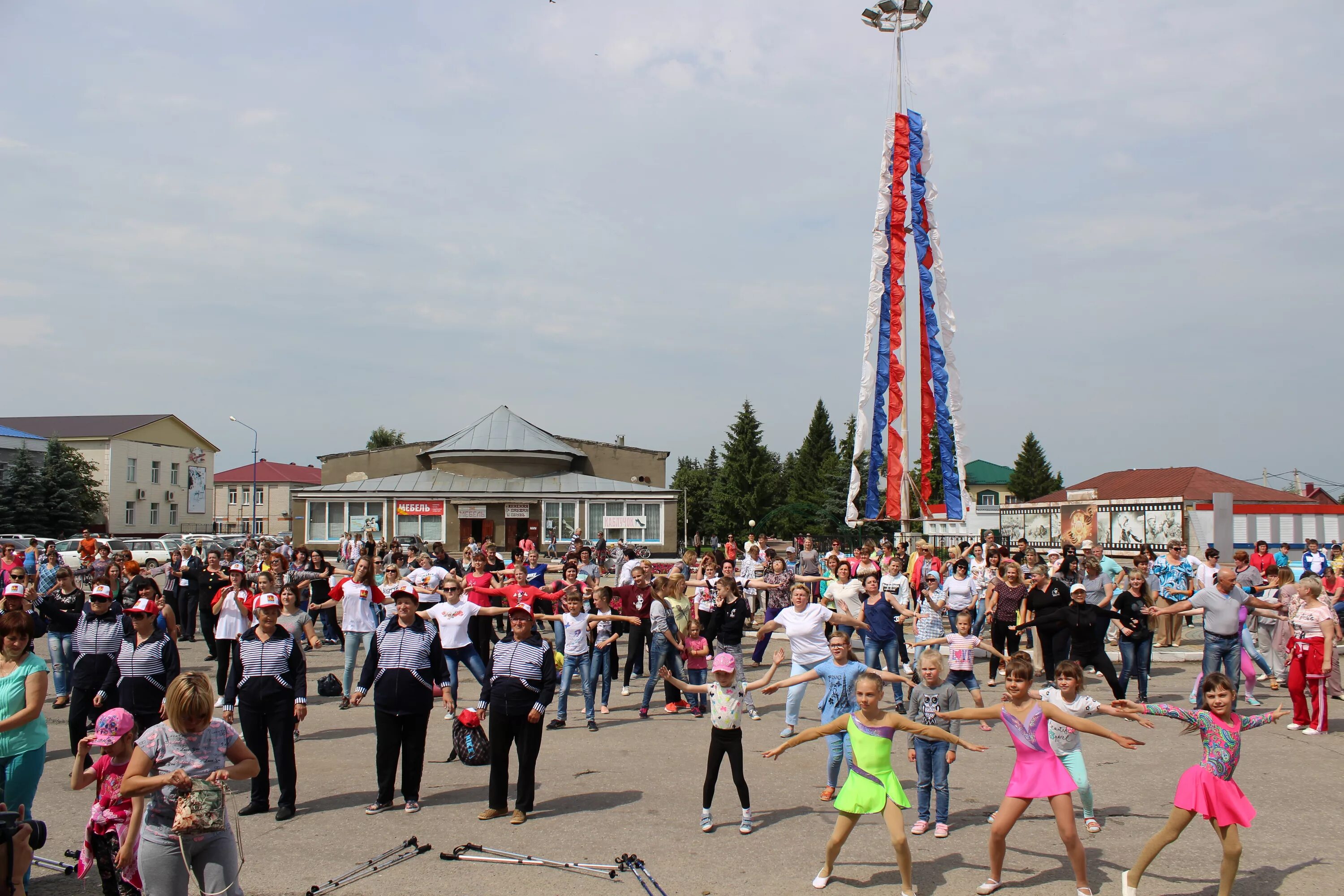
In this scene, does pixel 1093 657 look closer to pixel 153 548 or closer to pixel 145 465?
pixel 153 548

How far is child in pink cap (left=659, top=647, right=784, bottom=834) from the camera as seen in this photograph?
6578 millimetres

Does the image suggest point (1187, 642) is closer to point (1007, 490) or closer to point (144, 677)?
point (144, 677)

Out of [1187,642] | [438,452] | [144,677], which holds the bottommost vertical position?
[1187,642]

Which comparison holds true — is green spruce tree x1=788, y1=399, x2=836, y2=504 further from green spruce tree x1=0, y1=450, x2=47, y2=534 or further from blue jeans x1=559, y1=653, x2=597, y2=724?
blue jeans x1=559, y1=653, x2=597, y2=724

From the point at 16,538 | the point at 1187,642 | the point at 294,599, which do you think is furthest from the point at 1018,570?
the point at 16,538

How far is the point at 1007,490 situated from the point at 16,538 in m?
82.8

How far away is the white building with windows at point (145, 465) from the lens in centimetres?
6538

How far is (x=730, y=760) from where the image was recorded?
672cm

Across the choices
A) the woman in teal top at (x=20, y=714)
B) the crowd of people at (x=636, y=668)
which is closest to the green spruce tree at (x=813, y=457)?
the crowd of people at (x=636, y=668)

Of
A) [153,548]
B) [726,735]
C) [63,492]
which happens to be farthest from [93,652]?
[63,492]

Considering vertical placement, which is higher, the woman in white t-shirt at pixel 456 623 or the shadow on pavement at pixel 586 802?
the woman in white t-shirt at pixel 456 623

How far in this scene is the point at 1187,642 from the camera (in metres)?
16.4

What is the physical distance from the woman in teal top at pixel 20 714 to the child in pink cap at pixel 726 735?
162 inches

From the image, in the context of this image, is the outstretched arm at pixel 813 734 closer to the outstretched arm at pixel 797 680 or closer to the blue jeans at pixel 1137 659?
the outstretched arm at pixel 797 680
